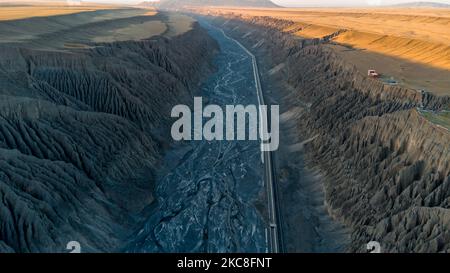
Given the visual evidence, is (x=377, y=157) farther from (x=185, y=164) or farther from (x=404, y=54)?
(x=404, y=54)

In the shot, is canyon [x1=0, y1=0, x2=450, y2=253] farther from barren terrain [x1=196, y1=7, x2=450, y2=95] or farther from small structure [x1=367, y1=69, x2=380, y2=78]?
small structure [x1=367, y1=69, x2=380, y2=78]

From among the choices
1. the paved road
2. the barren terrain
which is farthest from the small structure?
the paved road

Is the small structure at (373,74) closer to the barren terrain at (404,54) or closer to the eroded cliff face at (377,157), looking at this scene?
the eroded cliff face at (377,157)

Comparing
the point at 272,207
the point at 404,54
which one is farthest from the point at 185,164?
the point at 404,54

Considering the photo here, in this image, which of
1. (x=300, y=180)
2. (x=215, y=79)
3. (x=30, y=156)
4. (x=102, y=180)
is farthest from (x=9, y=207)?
(x=215, y=79)

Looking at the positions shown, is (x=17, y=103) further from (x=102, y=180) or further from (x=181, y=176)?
(x=181, y=176)

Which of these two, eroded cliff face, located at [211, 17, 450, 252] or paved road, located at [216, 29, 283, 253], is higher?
eroded cliff face, located at [211, 17, 450, 252]
